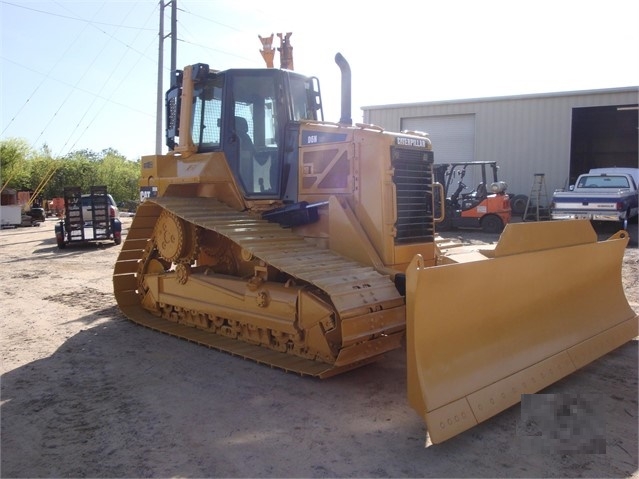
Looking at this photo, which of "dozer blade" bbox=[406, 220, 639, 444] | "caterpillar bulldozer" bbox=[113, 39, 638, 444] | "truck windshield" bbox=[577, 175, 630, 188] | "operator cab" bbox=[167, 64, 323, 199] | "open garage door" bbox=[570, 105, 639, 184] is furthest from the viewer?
"open garage door" bbox=[570, 105, 639, 184]

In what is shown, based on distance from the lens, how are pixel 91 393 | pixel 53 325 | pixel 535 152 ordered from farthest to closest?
1. pixel 535 152
2. pixel 53 325
3. pixel 91 393

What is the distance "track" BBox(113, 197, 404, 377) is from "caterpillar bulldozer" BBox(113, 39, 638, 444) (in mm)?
22

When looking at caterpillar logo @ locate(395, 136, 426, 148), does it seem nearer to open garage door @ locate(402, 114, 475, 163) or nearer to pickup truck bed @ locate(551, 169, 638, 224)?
pickup truck bed @ locate(551, 169, 638, 224)

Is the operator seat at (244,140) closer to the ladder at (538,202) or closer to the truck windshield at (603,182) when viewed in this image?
the truck windshield at (603,182)

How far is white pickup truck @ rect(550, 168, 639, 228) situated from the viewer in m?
16.1

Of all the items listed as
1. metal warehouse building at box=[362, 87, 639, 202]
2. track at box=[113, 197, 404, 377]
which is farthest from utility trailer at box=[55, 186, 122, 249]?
metal warehouse building at box=[362, 87, 639, 202]

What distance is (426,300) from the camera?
373 cm

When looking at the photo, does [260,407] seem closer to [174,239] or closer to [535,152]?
[174,239]

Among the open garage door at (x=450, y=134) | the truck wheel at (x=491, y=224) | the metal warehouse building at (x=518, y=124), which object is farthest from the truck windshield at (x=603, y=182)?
the open garage door at (x=450, y=134)

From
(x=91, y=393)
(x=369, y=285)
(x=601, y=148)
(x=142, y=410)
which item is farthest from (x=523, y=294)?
(x=601, y=148)

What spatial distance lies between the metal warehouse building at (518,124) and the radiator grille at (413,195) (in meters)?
17.6

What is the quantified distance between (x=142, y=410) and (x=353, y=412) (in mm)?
1628

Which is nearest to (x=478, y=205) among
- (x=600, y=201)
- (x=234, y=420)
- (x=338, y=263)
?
(x=600, y=201)

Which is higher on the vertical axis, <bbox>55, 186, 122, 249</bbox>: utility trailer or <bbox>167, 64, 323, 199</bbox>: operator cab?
<bbox>167, 64, 323, 199</bbox>: operator cab
